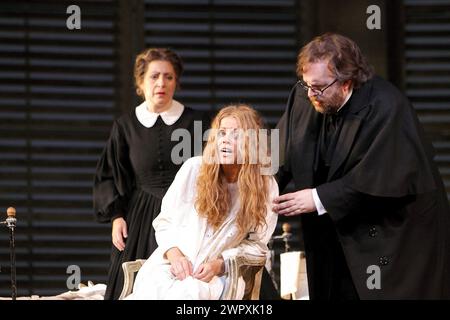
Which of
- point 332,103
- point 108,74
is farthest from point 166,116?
point 108,74

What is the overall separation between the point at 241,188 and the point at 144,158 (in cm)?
114

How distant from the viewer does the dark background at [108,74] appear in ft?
26.0

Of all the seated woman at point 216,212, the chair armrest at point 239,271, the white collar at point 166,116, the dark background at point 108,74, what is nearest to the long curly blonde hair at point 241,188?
the seated woman at point 216,212

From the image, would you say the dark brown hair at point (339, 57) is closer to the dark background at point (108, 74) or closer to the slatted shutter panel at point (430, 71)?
the dark background at point (108, 74)

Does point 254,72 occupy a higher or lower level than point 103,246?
higher

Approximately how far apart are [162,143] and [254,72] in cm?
216

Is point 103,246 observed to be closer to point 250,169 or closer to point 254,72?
point 254,72

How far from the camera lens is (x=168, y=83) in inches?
240

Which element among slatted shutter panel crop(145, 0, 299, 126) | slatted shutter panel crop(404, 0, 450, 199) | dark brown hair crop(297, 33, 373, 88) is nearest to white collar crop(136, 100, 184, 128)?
dark brown hair crop(297, 33, 373, 88)

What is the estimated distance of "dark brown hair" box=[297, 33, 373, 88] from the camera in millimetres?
5250

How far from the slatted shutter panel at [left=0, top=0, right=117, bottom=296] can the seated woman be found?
272cm

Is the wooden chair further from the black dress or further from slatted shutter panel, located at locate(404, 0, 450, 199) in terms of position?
slatted shutter panel, located at locate(404, 0, 450, 199)

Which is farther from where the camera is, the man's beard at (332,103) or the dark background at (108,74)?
the dark background at (108,74)

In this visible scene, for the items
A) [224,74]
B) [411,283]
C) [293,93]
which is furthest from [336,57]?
[224,74]
